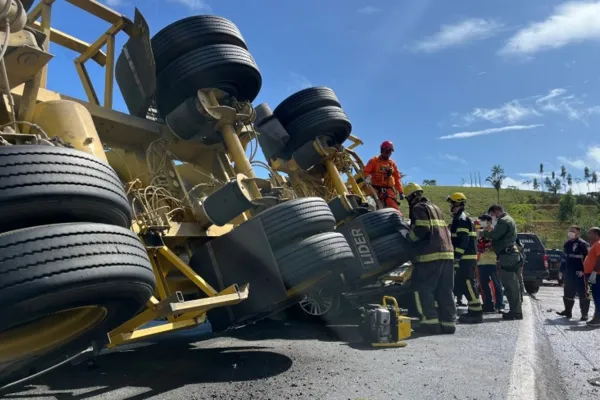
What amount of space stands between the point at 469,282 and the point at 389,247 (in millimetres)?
1801

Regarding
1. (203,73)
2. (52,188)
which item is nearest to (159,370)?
(52,188)

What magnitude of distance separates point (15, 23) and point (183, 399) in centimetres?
227

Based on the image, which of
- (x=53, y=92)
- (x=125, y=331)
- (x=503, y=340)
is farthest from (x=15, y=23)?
(x=503, y=340)

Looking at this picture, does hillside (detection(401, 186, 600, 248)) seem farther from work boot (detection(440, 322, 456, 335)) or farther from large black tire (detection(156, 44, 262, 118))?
large black tire (detection(156, 44, 262, 118))

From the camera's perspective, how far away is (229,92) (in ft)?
16.3

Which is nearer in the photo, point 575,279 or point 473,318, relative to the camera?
point 473,318

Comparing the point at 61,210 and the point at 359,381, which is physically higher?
the point at 61,210

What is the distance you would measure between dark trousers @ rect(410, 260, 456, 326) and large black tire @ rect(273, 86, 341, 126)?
2.52 metres

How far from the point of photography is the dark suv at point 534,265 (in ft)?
42.0

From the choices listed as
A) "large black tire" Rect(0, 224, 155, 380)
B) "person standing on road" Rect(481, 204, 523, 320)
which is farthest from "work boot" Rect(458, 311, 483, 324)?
"large black tire" Rect(0, 224, 155, 380)

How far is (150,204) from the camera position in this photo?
14.3 feet

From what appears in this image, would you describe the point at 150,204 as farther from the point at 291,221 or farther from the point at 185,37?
the point at 185,37

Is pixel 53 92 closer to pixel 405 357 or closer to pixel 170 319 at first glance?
pixel 170 319

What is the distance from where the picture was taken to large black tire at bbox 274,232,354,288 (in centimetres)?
372
